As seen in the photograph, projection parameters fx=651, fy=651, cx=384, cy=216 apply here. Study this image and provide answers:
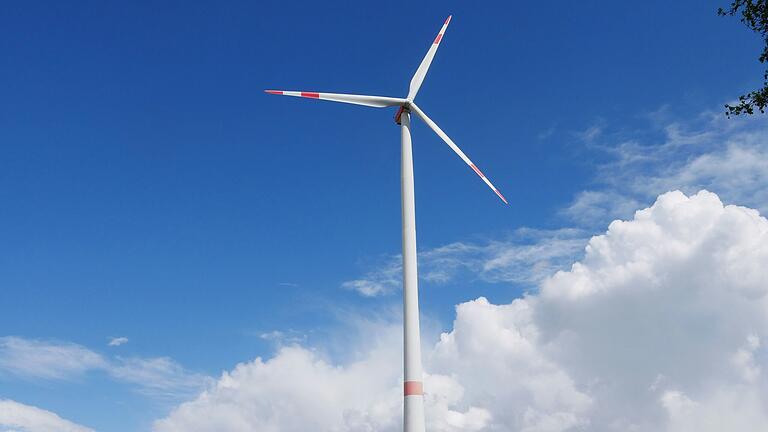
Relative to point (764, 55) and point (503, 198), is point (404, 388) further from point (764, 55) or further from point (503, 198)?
point (764, 55)

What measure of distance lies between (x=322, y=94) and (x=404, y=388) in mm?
36013

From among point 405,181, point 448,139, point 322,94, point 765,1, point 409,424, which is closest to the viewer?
point 765,1

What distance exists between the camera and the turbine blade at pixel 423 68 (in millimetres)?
79537

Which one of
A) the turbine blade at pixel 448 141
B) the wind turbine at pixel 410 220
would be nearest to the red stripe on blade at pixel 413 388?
the wind turbine at pixel 410 220

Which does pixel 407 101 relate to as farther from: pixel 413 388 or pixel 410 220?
pixel 413 388

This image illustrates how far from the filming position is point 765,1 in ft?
161

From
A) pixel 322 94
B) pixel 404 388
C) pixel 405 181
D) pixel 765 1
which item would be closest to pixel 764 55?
pixel 765 1

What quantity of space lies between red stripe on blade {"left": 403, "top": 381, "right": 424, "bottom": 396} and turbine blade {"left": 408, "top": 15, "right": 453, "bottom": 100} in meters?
35.2

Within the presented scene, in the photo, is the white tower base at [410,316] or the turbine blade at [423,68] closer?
the white tower base at [410,316]

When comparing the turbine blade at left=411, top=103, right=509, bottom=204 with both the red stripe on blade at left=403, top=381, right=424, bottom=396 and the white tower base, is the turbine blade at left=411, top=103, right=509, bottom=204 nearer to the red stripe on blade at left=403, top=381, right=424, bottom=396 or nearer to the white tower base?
the white tower base

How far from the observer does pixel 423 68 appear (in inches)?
3275

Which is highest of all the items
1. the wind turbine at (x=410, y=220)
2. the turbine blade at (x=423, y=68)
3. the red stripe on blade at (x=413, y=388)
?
the turbine blade at (x=423, y=68)

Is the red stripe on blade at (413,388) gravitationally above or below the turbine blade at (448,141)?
below

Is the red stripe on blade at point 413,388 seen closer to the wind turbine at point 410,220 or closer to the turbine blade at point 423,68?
the wind turbine at point 410,220
